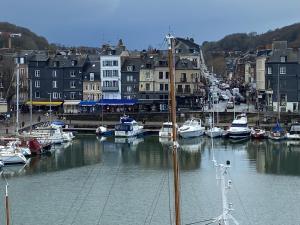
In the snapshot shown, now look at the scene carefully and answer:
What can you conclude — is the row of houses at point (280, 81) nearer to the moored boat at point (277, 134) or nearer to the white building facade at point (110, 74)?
the moored boat at point (277, 134)

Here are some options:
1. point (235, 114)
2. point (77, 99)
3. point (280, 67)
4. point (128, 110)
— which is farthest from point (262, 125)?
point (77, 99)

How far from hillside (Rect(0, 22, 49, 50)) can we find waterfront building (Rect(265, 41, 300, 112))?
48.2m

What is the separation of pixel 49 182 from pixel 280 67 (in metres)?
37.0

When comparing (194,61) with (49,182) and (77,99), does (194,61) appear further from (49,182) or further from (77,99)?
(49,182)

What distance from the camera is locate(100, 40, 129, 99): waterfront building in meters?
72.6

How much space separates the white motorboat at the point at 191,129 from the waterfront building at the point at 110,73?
46.6 feet

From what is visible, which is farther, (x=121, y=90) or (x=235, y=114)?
(x=121, y=90)

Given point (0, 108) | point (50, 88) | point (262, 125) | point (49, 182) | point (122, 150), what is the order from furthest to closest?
1. point (50, 88)
2. point (0, 108)
3. point (262, 125)
4. point (122, 150)
5. point (49, 182)

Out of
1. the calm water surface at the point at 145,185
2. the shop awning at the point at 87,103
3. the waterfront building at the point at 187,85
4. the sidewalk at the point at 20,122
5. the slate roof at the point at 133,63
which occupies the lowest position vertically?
the calm water surface at the point at 145,185

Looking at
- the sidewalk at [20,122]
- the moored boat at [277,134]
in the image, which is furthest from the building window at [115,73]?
the moored boat at [277,134]

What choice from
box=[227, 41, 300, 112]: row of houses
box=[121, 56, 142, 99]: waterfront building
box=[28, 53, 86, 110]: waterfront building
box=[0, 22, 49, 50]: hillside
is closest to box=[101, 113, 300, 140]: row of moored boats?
box=[227, 41, 300, 112]: row of houses

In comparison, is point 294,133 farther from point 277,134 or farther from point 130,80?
point 130,80

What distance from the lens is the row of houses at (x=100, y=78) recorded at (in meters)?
70.9

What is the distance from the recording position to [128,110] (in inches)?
2744
